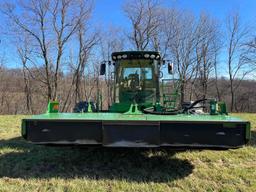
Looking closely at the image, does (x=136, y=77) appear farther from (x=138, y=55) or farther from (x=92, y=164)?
(x=92, y=164)

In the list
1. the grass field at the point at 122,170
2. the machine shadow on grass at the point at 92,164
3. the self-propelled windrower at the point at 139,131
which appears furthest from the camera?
the machine shadow on grass at the point at 92,164

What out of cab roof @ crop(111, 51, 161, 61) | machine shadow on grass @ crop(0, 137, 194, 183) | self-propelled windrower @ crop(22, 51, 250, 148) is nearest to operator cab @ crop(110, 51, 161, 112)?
cab roof @ crop(111, 51, 161, 61)

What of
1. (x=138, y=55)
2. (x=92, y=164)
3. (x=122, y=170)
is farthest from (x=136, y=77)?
(x=122, y=170)

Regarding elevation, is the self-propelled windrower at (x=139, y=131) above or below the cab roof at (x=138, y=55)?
below

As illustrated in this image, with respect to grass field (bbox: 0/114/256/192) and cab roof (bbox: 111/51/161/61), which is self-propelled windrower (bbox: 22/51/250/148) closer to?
grass field (bbox: 0/114/256/192)

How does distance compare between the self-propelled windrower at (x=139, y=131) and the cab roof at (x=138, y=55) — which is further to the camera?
the cab roof at (x=138, y=55)

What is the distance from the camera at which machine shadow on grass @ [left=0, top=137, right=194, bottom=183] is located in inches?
160

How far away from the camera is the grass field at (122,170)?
3623 millimetres

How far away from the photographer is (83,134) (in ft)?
12.9

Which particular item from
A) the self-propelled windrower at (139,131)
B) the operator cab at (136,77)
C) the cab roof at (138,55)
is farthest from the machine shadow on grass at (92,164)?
the cab roof at (138,55)

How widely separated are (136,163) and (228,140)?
1.64 m

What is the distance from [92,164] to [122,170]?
602mm

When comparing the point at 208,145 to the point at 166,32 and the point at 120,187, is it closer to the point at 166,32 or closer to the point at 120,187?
the point at 120,187

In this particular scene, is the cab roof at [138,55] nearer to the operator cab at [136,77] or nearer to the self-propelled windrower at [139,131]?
the operator cab at [136,77]
